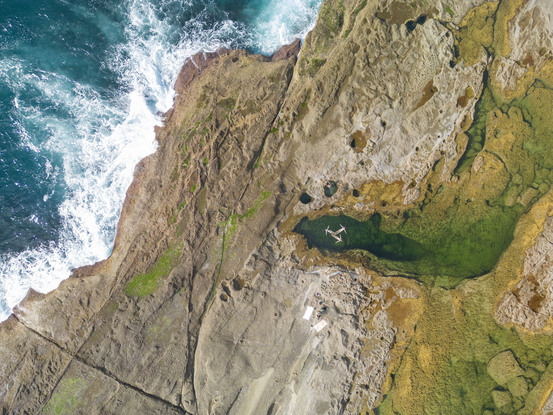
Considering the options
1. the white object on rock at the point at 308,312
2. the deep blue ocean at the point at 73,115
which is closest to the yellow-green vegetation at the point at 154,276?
the deep blue ocean at the point at 73,115

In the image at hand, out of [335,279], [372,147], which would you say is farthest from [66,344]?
[372,147]

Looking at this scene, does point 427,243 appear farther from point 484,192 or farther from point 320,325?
point 320,325

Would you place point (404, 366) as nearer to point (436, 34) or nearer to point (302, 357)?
point (302, 357)

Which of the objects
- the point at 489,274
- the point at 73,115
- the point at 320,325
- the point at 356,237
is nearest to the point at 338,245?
the point at 356,237

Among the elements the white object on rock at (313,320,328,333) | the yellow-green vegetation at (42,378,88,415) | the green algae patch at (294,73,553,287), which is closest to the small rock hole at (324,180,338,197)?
the green algae patch at (294,73,553,287)

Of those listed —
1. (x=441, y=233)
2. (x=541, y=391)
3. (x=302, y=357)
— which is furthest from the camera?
(x=441, y=233)

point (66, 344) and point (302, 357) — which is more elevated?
point (302, 357)

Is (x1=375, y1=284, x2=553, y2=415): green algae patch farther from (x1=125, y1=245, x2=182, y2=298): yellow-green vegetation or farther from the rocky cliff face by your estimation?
(x1=125, y1=245, x2=182, y2=298): yellow-green vegetation

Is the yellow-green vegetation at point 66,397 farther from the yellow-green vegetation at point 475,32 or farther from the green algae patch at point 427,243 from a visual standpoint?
the yellow-green vegetation at point 475,32
